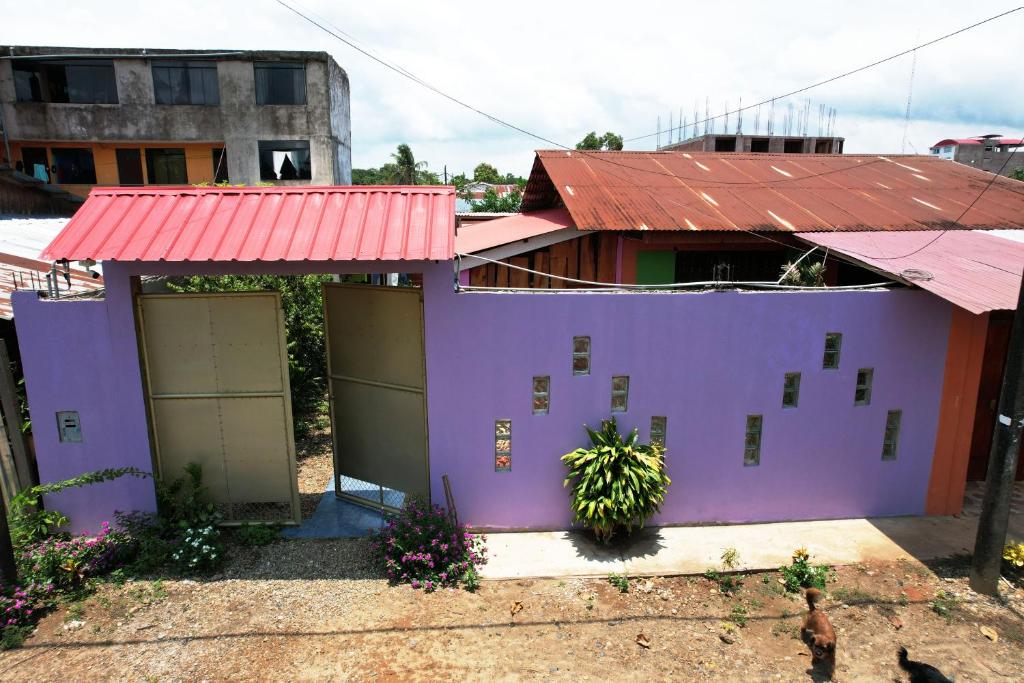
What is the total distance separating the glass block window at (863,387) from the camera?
7.22 meters

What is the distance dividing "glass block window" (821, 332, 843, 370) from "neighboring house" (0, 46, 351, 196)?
822 inches

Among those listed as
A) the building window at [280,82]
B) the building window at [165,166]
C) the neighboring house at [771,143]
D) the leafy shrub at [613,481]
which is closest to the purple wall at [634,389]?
the leafy shrub at [613,481]

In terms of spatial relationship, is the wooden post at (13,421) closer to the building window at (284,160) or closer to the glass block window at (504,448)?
the glass block window at (504,448)

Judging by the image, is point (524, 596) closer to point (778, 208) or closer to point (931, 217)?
point (778, 208)

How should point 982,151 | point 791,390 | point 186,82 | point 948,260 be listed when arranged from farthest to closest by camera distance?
point 982,151, point 186,82, point 948,260, point 791,390

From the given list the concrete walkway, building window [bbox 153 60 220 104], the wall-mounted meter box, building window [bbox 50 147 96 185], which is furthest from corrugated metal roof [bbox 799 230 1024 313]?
building window [bbox 50 147 96 185]

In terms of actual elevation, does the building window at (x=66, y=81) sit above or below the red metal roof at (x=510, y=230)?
above

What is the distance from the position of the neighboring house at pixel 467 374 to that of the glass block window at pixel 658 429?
4 cm

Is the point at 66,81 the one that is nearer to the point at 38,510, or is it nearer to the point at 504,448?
the point at 38,510

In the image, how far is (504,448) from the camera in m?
7.06

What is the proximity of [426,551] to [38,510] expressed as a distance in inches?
173

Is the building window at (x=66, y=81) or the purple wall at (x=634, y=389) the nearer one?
the purple wall at (x=634, y=389)

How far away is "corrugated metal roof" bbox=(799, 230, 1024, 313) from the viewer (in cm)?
632

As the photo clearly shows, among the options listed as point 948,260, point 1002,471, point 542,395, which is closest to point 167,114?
point 542,395
